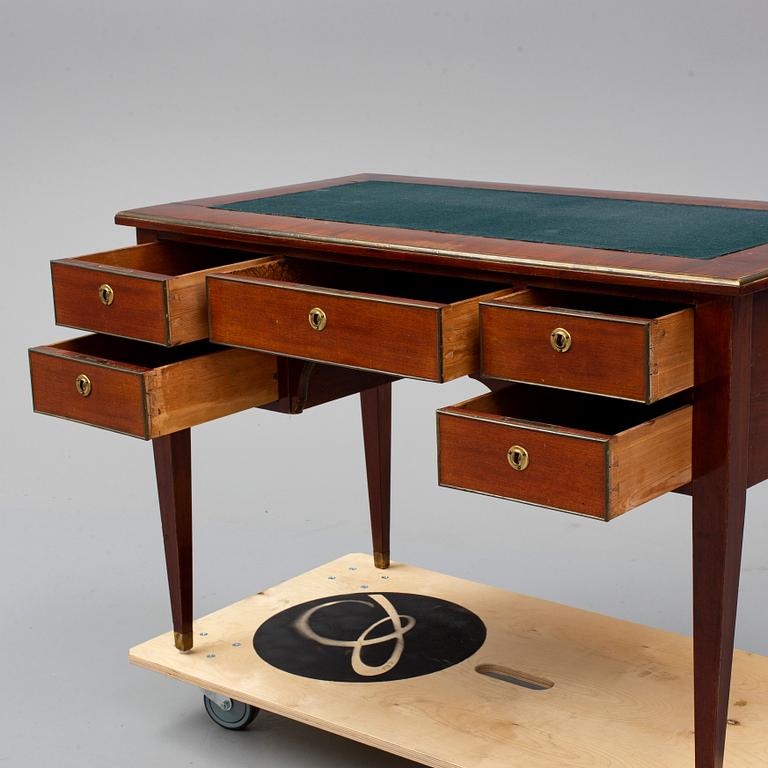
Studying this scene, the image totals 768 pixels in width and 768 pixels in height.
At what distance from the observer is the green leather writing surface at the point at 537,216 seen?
2914 mm

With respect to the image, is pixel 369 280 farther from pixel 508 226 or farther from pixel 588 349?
pixel 588 349

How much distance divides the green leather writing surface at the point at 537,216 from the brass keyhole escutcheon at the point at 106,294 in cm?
41

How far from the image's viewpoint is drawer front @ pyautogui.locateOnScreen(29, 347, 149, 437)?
309 centimetres

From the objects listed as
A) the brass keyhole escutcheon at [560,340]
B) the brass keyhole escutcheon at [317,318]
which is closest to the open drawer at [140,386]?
the brass keyhole escutcheon at [317,318]

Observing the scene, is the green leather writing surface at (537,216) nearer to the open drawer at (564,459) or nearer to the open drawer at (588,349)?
the open drawer at (588,349)

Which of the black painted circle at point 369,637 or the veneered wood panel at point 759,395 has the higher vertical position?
the veneered wood panel at point 759,395

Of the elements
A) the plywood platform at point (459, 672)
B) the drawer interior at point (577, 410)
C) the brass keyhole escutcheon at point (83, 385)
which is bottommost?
the plywood platform at point (459, 672)

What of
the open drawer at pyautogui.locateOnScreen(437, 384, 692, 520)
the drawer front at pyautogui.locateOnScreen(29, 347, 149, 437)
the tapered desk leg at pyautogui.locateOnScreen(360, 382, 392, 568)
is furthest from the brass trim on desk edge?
the tapered desk leg at pyautogui.locateOnScreen(360, 382, 392, 568)

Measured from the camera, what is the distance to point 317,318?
9.69 ft

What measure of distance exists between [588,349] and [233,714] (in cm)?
126

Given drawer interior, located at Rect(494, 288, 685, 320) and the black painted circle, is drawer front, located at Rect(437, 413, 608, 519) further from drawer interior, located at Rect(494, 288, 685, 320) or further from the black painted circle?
the black painted circle

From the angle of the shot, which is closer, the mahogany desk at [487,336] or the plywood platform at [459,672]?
the mahogany desk at [487,336]

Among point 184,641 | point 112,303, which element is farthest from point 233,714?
point 112,303

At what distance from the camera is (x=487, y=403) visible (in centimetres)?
288
